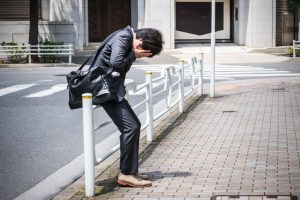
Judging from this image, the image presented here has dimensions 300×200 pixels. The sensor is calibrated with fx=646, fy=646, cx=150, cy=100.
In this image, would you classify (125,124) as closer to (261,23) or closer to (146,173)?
(146,173)

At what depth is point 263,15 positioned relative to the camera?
129 feet

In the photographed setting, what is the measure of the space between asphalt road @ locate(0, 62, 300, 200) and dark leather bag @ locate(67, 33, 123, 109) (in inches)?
56.4

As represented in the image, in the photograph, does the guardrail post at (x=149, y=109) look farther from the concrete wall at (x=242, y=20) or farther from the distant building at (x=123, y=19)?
the concrete wall at (x=242, y=20)

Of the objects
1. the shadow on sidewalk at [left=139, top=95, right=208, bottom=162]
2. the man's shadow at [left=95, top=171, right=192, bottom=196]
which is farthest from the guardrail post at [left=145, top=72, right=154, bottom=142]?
the man's shadow at [left=95, top=171, right=192, bottom=196]

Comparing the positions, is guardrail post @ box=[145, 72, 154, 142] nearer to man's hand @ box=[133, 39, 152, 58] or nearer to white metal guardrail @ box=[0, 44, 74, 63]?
man's hand @ box=[133, 39, 152, 58]

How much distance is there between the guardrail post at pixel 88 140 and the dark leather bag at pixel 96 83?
13cm

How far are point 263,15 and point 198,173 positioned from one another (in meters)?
33.3

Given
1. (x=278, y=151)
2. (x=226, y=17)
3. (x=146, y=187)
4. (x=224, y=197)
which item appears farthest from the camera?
(x=226, y=17)

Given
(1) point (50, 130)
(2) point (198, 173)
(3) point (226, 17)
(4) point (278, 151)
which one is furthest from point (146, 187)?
(3) point (226, 17)

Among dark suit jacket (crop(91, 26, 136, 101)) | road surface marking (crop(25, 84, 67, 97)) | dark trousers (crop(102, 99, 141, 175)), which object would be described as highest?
dark suit jacket (crop(91, 26, 136, 101))

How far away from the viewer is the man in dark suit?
6.06m

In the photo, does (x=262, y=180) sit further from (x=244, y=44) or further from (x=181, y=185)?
(x=244, y=44)

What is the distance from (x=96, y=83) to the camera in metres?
6.18

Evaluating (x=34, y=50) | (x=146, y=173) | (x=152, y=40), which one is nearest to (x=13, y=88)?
(x=34, y=50)
